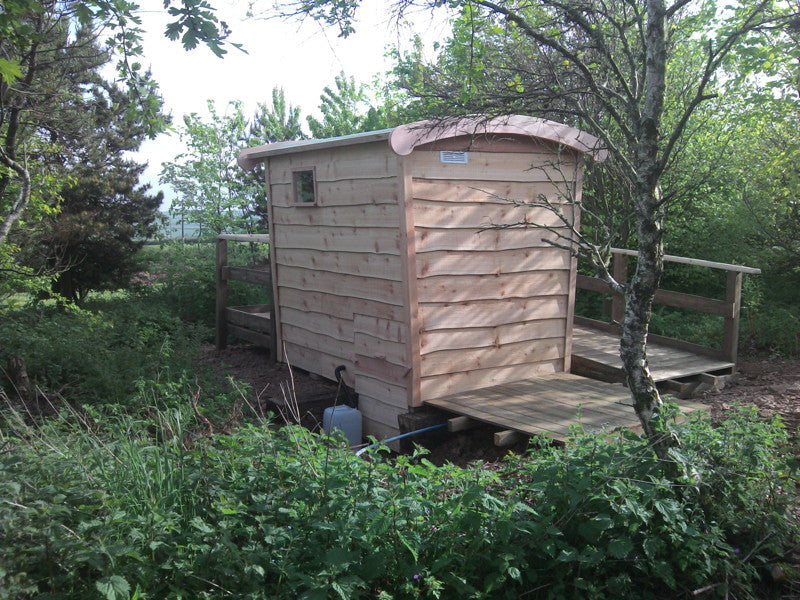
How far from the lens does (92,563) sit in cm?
243

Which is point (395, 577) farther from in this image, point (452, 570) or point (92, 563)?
point (92, 563)

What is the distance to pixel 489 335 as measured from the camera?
6.36 metres

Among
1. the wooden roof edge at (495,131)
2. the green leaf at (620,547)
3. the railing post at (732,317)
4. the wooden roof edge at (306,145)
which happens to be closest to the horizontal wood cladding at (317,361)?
the wooden roof edge at (306,145)

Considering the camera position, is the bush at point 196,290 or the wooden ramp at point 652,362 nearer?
the wooden ramp at point 652,362

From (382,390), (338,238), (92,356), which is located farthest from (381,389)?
(92,356)

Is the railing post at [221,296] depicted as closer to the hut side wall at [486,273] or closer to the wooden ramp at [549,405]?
the hut side wall at [486,273]

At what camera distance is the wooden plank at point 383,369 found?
609 cm

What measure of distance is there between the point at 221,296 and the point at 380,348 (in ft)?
13.3

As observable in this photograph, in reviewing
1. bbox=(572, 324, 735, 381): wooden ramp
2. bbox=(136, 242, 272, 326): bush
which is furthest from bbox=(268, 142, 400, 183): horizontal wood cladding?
bbox=(136, 242, 272, 326): bush

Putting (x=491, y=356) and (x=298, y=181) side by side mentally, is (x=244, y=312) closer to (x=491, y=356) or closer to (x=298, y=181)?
(x=298, y=181)

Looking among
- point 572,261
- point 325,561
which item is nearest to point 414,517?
point 325,561

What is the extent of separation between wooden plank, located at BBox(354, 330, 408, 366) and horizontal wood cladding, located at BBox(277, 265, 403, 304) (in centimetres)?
37

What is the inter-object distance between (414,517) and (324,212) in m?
4.78

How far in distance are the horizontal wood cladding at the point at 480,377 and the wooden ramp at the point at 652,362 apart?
334mm
